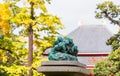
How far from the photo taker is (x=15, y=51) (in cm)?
1716

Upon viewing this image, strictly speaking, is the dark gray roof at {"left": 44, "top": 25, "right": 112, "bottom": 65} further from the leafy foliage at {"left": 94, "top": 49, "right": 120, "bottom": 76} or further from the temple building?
the leafy foliage at {"left": 94, "top": 49, "right": 120, "bottom": 76}

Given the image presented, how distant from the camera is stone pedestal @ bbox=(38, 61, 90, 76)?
7379 millimetres

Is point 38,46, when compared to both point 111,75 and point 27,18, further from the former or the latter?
point 111,75

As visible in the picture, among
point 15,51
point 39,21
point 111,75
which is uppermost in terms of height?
point 39,21

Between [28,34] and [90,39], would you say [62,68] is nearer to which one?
[28,34]

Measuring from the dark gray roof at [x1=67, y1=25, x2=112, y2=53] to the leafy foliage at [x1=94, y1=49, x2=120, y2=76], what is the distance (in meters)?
13.0

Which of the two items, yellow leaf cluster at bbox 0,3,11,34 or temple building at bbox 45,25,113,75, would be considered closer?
yellow leaf cluster at bbox 0,3,11,34

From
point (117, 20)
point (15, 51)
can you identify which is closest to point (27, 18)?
point (15, 51)

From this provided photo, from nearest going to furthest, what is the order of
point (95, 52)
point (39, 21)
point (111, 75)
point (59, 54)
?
point (59, 54)
point (39, 21)
point (111, 75)
point (95, 52)

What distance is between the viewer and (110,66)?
17.2 metres

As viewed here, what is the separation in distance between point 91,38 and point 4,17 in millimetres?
15004

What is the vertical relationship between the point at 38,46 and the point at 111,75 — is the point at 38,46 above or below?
above

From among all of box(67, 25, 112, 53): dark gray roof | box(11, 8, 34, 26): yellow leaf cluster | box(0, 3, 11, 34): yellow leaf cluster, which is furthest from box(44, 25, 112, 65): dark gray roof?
box(11, 8, 34, 26): yellow leaf cluster

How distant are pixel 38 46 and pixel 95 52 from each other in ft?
43.9
